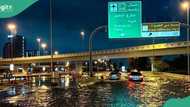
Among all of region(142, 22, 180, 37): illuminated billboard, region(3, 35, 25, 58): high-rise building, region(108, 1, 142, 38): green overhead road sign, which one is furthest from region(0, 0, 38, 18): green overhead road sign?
region(3, 35, 25, 58): high-rise building

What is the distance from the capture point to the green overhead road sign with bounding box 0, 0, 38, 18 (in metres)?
4.80

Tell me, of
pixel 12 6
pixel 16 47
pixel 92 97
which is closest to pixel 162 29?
pixel 92 97

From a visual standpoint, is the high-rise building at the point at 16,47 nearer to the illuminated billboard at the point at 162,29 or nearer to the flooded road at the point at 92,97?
the illuminated billboard at the point at 162,29

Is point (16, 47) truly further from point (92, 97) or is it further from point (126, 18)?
point (92, 97)

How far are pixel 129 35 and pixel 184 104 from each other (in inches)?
1804

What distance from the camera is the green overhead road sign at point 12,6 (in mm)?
4805

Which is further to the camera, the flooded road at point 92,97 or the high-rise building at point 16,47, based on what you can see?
the high-rise building at point 16,47

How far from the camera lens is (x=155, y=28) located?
5488 cm

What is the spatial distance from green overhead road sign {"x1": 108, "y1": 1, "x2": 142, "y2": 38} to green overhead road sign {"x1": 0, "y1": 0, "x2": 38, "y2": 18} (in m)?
46.4

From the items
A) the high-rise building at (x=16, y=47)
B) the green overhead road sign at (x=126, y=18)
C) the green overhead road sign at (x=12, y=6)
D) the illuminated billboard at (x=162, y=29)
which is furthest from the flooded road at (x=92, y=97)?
the high-rise building at (x=16, y=47)

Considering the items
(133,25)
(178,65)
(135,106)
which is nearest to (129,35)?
(133,25)

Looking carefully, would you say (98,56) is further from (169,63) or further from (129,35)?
(129,35)

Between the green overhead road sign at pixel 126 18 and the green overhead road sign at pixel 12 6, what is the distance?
152ft

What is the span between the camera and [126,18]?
51.6 m
